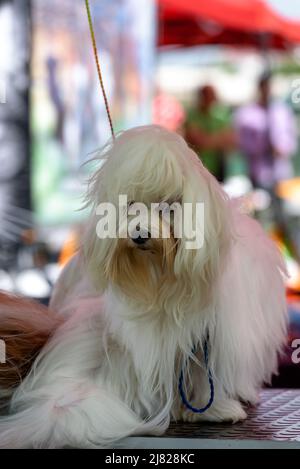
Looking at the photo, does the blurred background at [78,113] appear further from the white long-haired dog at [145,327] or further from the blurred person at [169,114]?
the white long-haired dog at [145,327]

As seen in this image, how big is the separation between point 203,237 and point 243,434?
583 mm

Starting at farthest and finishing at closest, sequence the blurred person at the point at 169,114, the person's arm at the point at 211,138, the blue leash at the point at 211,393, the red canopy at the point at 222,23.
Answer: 1. the person's arm at the point at 211,138
2. the blurred person at the point at 169,114
3. the red canopy at the point at 222,23
4. the blue leash at the point at 211,393

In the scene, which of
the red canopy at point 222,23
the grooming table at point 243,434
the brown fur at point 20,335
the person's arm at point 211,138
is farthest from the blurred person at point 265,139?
the brown fur at point 20,335

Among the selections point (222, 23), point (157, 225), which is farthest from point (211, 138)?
point (157, 225)

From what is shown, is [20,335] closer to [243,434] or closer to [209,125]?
[243,434]

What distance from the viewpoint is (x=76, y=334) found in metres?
2.79

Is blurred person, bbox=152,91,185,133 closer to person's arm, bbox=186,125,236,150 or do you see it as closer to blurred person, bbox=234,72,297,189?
person's arm, bbox=186,125,236,150

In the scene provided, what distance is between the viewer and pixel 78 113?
6477mm

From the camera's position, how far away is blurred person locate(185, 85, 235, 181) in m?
8.91

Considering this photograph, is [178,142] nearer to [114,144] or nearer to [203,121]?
[114,144]

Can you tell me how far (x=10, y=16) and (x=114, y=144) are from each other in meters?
3.40

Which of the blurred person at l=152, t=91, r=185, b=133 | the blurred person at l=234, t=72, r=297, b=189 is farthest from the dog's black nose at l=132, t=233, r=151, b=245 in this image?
the blurred person at l=234, t=72, r=297, b=189

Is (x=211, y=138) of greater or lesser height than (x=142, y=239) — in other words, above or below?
above

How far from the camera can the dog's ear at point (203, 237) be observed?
249 centimetres
